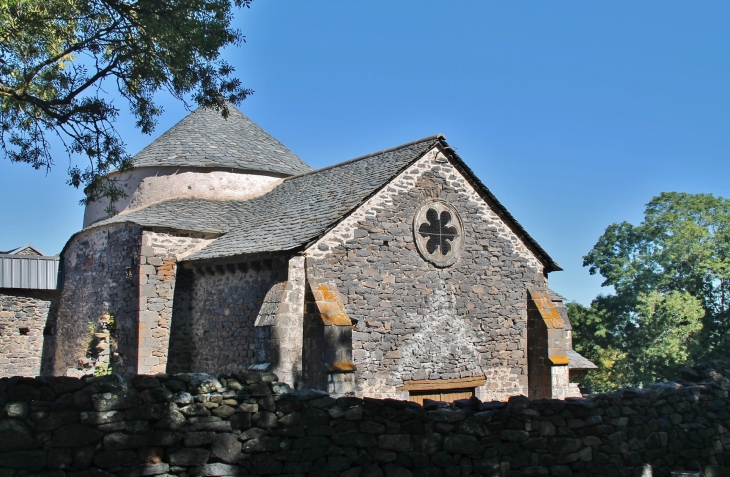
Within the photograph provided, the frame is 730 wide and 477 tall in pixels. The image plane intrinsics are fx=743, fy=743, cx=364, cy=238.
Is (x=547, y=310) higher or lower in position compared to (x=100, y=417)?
higher

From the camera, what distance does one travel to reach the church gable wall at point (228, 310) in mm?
14414

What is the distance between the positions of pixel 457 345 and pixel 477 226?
2727 millimetres

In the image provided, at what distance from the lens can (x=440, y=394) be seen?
1540 cm

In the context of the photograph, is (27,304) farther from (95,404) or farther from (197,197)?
(95,404)

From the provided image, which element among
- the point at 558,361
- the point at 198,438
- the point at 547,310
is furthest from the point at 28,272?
the point at 198,438

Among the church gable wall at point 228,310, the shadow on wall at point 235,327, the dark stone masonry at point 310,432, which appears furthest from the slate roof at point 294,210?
the dark stone masonry at point 310,432

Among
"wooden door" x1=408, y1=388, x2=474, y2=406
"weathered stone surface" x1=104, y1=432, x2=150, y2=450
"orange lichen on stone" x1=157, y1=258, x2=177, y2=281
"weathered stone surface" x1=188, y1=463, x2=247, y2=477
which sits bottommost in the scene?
"wooden door" x1=408, y1=388, x2=474, y2=406

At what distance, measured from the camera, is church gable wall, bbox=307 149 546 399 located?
47.4 ft

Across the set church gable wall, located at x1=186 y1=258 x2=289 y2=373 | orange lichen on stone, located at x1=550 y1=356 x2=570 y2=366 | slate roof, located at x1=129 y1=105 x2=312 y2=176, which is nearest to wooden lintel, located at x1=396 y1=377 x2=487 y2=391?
orange lichen on stone, located at x1=550 y1=356 x2=570 y2=366

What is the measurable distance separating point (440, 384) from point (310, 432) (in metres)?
8.00

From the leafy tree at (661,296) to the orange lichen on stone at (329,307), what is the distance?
2853 centimetres

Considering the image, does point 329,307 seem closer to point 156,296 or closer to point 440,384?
point 440,384

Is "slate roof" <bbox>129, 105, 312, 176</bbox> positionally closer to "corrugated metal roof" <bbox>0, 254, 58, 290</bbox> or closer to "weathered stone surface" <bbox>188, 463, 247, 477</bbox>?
"corrugated metal roof" <bbox>0, 254, 58, 290</bbox>

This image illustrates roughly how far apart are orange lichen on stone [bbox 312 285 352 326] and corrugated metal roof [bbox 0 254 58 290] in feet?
36.6
